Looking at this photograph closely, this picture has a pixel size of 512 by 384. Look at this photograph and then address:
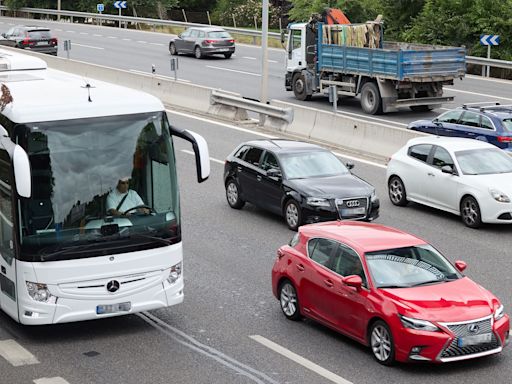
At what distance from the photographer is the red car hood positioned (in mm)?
12172

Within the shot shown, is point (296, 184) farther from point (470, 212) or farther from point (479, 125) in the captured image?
point (479, 125)

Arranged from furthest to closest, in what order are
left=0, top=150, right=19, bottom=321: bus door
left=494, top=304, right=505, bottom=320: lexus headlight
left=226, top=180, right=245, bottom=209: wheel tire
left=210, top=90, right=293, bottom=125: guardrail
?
left=210, top=90, right=293, bottom=125: guardrail → left=226, top=180, right=245, bottom=209: wheel tire → left=0, top=150, right=19, bottom=321: bus door → left=494, top=304, right=505, bottom=320: lexus headlight

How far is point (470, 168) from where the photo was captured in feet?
66.8

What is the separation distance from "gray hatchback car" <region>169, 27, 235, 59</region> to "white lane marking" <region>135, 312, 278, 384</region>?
1450 inches

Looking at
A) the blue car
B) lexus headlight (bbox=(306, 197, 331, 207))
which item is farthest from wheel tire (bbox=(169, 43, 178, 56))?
→ lexus headlight (bbox=(306, 197, 331, 207))

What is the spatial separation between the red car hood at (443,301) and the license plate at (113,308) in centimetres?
313

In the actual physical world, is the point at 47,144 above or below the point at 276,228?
above

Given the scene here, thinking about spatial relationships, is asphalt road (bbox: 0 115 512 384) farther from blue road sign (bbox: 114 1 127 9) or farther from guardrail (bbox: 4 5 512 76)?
blue road sign (bbox: 114 1 127 9)

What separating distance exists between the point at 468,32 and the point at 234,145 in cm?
2299

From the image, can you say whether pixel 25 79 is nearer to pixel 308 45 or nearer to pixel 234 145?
pixel 234 145

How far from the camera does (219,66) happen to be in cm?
4812

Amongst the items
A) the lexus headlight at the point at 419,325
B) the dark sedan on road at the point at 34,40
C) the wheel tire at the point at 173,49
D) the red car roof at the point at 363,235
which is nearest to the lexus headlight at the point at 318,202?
the red car roof at the point at 363,235

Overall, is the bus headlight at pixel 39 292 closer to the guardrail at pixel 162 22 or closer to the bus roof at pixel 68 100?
the bus roof at pixel 68 100

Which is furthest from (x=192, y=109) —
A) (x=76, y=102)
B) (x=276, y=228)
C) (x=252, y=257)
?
(x=76, y=102)
